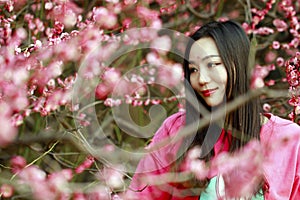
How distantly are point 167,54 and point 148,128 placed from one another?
23.1 inches

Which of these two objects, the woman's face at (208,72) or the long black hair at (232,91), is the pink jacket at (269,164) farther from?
the woman's face at (208,72)

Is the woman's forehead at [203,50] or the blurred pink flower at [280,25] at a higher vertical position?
the woman's forehead at [203,50]

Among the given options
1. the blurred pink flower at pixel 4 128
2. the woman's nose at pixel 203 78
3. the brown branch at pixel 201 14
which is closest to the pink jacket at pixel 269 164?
the woman's nose at pixel 203 78

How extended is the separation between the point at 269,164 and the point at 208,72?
1.13 feet

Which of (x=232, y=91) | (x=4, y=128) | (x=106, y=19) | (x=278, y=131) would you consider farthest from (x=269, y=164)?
(x=106, y=19)

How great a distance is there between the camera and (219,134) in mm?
1918

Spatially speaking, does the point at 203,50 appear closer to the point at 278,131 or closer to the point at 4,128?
the point at 278,131

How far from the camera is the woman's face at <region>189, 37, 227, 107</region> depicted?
1.80 m

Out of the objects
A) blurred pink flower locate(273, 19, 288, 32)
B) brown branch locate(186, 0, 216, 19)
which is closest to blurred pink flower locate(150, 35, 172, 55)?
brown branch locate(186, 0, 216, 19)

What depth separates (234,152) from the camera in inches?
74.2

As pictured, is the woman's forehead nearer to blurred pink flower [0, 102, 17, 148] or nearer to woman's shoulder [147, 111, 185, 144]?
woman's shoulder [147, 111, 185, 144]

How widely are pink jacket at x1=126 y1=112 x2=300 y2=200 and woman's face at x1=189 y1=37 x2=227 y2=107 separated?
7.0 inches

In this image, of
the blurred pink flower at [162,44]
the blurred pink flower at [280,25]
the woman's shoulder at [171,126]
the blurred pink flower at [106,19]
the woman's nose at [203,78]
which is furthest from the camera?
the blurred pink flower at [280,25]

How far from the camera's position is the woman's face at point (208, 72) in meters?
1.80
